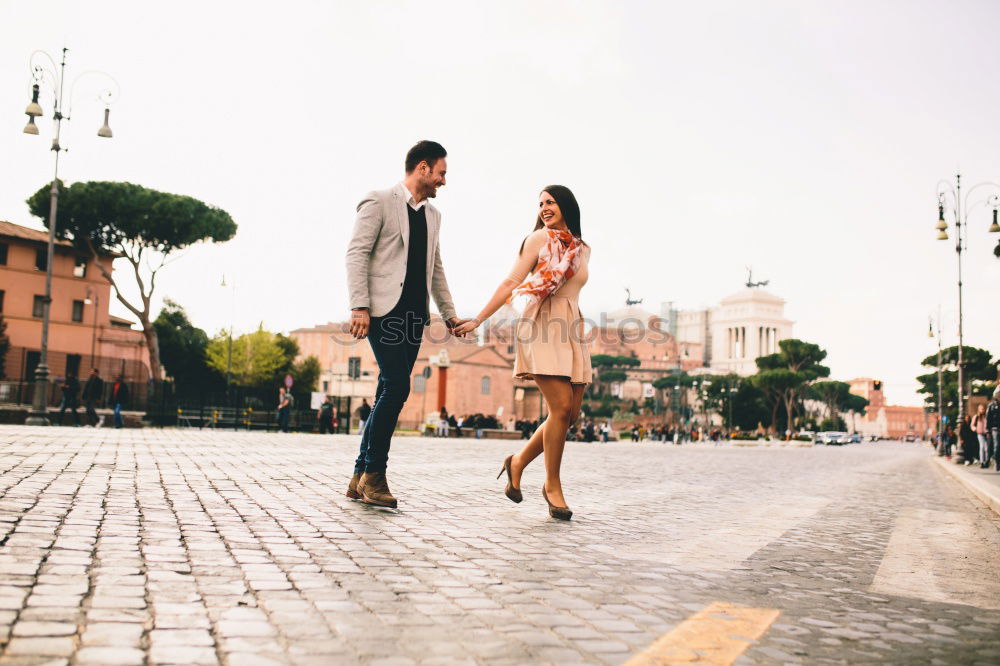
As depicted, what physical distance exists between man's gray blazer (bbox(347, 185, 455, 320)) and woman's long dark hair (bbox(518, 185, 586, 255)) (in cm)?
73

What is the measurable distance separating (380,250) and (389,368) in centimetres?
68

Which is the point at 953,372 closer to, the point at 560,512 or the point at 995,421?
the point at 995,421

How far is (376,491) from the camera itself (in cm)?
521

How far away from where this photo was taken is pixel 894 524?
630 centimetres

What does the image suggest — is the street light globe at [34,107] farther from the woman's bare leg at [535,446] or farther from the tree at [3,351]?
the tree at [3,351]

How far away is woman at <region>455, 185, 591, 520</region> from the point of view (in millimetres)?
5172

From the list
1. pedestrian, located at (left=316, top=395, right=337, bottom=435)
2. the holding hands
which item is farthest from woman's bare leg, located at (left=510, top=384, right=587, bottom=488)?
pedestrian, located at (left=316, top=395, right=337, bottom=435)

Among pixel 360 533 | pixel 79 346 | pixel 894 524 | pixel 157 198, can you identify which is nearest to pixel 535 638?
pixel 360 533

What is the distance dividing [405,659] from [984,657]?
1.58 meters

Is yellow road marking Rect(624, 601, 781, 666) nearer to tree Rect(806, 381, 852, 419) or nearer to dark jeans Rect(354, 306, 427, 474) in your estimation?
dark jeans Rect(354, 306, 427, 474)

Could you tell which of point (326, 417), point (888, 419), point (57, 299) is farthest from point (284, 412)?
point (888, 419)

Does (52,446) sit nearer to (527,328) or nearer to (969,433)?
(527,328)

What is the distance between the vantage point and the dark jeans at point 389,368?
5.04 metres

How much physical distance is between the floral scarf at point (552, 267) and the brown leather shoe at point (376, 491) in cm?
128
